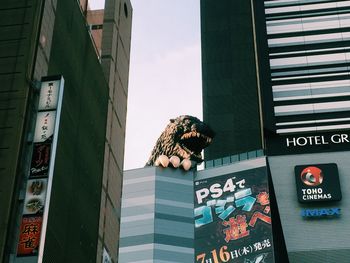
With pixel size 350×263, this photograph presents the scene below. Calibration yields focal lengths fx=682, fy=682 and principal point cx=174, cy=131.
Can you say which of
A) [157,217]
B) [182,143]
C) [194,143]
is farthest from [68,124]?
[157,217]

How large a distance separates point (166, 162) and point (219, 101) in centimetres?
2181

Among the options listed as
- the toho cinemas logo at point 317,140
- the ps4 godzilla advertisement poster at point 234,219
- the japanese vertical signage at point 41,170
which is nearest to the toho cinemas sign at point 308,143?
the toho cinemas logo at point 317,140

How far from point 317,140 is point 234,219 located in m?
16.5

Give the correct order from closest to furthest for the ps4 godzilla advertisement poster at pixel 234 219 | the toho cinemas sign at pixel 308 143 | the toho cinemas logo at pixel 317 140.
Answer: the ps4 godzilla advertisement poster at pixel 234 219
the toho cinemas sign at pixel 308 143
the toho cinemas logo at pixel 317 140

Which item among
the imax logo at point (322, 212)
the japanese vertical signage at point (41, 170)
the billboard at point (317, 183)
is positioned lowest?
the japanese vertical signage at point (41, 170)

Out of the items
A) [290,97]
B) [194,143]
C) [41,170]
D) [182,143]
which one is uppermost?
[290,97]

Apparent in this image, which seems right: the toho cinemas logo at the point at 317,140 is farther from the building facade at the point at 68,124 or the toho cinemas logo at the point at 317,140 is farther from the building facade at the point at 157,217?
the building facade at the point at 68,124

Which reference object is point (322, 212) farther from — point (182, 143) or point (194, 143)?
point (182, 143)

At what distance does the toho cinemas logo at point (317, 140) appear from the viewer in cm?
9319

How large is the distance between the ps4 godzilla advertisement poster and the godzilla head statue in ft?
16.5

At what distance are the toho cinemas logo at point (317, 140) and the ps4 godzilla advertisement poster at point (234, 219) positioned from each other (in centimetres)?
666

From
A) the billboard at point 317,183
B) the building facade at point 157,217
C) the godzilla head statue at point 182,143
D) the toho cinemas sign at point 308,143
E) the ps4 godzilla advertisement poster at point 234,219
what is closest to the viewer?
the ps4 godzilla advertisement poster at point 234,219

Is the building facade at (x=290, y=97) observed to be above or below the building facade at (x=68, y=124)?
above

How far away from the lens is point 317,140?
94.0 m
